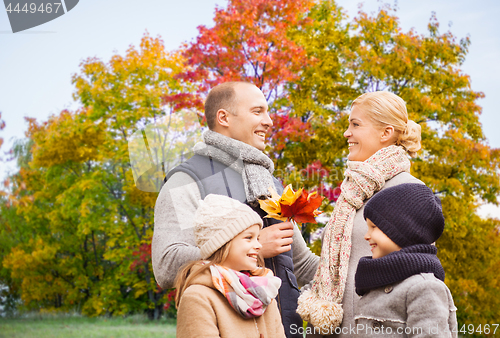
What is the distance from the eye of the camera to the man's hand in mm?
2275

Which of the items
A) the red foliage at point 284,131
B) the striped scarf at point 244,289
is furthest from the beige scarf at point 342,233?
the red foliage at point 284,131

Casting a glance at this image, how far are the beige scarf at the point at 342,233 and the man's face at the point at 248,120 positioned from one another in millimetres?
597

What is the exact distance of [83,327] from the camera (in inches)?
496

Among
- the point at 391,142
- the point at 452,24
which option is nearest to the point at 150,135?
the point at 391,142

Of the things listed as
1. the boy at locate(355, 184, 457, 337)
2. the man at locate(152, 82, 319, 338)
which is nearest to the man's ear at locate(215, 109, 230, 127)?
the man at locate(152, 82, 319, 338)

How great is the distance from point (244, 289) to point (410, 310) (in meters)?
0.70

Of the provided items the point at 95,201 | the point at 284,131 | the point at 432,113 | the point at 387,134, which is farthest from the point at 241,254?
the point at 95,201

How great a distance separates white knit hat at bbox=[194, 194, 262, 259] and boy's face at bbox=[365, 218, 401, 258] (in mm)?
543

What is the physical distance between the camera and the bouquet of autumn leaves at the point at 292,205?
2211 millimetres

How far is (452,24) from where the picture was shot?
11.9m

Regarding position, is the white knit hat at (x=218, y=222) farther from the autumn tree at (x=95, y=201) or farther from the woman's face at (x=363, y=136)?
the autumn tree at (x=95, y=201)

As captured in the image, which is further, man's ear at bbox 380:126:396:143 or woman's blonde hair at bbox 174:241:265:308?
man's ear at bbox 380:126:396:143

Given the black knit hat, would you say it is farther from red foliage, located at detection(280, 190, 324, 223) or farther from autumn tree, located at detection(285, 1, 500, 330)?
autumn tree, located at detection(285, 1, 500, 330)

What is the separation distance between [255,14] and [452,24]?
5.87 metres
